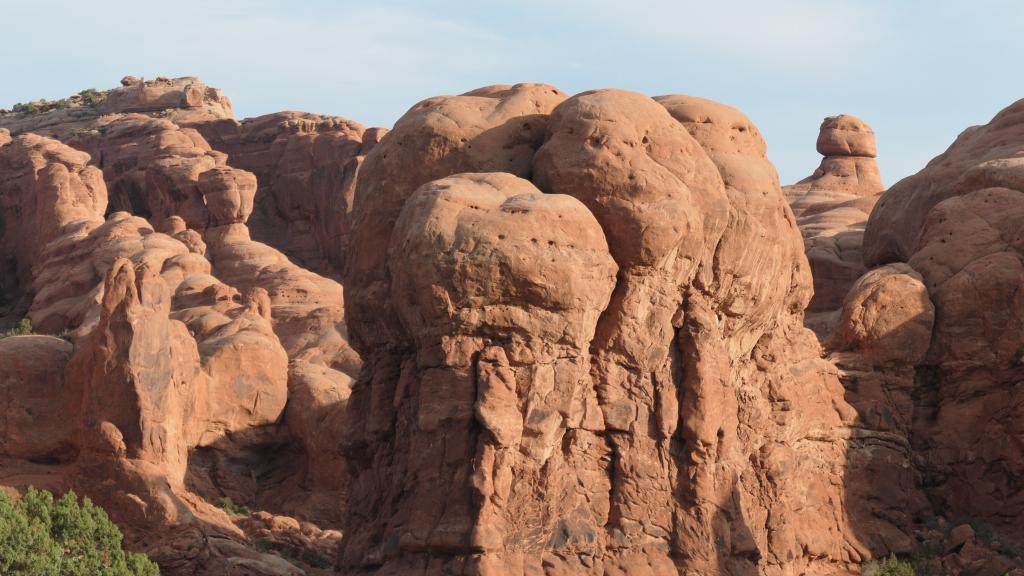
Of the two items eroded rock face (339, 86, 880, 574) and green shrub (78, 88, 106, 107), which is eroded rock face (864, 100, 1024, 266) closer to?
eroded rock face (339, 86, 880, 574)

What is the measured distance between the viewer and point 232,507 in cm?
3612

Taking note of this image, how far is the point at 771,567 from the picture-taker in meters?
29.4

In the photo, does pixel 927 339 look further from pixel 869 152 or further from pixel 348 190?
pixel 348 190

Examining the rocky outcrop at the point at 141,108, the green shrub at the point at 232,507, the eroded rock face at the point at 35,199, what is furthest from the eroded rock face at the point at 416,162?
the rocky outcrop at the point at 141,108

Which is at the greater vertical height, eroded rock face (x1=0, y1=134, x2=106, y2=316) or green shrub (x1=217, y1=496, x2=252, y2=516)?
eroded rock face (x1=0, y1=134, x2=106, y2=316)

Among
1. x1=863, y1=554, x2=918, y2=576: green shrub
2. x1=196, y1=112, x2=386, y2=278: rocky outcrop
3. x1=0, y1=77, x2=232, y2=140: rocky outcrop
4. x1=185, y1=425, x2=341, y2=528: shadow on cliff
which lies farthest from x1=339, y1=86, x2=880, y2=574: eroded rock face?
x1=0, y1=77, x2=232, y2=140: rocky outcrop

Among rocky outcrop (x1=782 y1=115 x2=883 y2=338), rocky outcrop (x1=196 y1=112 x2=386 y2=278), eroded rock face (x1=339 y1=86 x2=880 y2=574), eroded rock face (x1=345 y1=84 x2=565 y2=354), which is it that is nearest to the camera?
eroded rock face (x1=339 y1=86 x2=880 y2=574)

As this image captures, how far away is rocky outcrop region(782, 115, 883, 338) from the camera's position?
42.3m

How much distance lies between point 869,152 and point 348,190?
2279 cm

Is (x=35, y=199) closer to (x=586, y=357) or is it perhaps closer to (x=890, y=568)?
(x=890, y=568)

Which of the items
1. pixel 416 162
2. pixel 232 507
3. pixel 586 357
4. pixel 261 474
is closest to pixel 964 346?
pixel 586 357

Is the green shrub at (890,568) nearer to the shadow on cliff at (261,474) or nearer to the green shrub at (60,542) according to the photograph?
the shadow on cliff at (261,474)

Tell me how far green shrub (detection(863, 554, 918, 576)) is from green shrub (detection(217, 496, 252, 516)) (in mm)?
12909

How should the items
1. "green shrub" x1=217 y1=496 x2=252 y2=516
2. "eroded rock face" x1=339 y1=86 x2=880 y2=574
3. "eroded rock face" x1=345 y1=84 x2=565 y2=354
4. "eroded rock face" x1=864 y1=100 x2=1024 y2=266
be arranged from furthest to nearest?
"eroded rock face" x1=864 y1=100 x2=1024 y2=266
"green shrub" x1=217 y1=496 x2=252 y2=516
"eroded rock face" x1=345 y1=84 x2=565 y2=354
"eroded rock face" x1=339 y1=86 x2=880 y2=574
